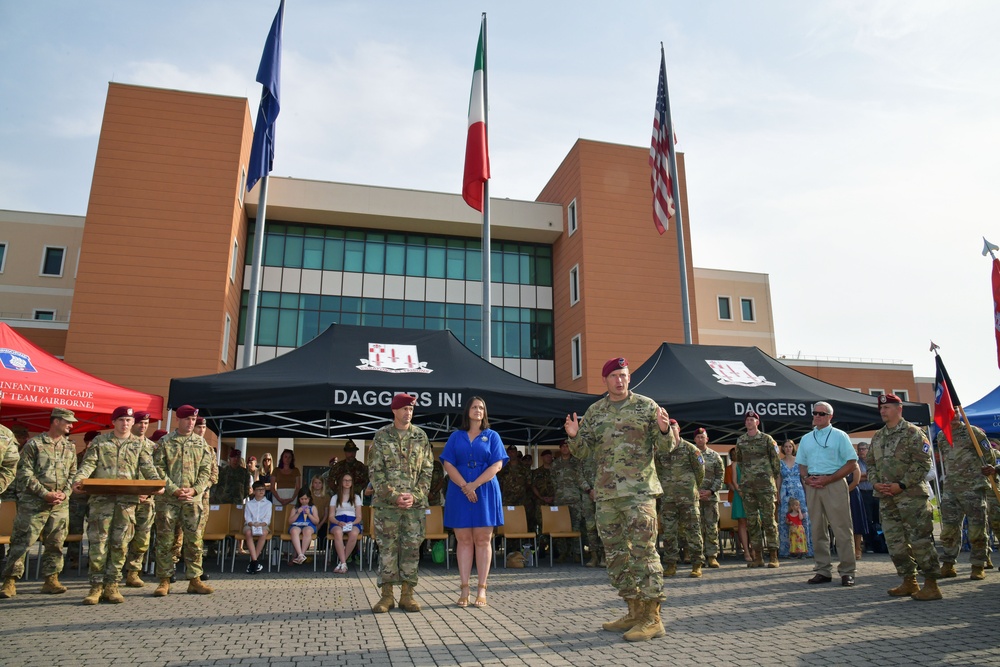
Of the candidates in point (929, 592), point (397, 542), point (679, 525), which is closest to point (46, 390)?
point (397, 542)

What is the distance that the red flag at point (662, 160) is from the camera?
53.5ft

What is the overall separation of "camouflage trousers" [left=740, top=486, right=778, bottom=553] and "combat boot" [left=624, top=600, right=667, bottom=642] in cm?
516

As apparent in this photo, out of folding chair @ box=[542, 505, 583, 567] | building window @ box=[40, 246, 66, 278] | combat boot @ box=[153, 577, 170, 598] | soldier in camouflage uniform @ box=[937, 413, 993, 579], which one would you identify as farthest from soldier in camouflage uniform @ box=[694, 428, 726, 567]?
building window @ box=[40, 246, 66, 278]

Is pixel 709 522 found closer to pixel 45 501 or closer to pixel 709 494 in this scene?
pixel 709 494

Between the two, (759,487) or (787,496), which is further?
(787,496)

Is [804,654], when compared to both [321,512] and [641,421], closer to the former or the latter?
[641,421]

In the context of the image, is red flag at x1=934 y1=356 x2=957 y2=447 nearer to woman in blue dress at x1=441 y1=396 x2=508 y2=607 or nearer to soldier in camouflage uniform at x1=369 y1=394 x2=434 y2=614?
woman in blue dress at x1=441 y1=396 x2=508 y2=607

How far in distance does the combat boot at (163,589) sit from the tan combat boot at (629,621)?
4691mm

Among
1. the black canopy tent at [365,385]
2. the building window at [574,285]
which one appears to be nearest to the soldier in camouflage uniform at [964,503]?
the black canopy tent at [365,385]

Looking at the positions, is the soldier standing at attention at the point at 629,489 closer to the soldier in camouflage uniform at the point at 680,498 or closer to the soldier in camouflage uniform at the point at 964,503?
the soldier in camouflage uniform at the point at 680,498

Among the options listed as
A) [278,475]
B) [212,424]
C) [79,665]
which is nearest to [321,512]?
[278,475]

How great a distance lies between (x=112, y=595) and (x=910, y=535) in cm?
769

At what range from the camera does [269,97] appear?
16.5 meters

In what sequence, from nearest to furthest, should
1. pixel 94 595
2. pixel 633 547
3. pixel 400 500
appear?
pixel 633 547, pixel 400 500, pixel 94 595
